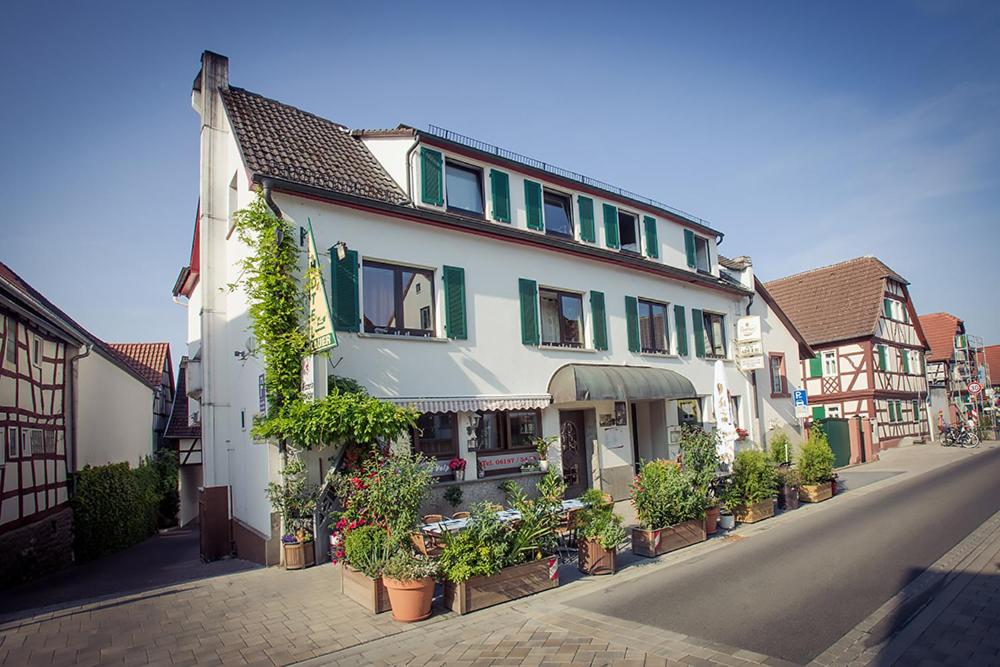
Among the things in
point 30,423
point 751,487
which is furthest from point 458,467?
point 30,423

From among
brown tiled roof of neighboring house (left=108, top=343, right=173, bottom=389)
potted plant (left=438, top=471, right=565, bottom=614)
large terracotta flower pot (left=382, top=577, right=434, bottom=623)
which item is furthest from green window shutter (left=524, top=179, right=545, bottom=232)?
brown tiled roof of neighboring house (left=108, top=343, right=173, bottom=389)

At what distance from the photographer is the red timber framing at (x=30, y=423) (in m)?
12.0

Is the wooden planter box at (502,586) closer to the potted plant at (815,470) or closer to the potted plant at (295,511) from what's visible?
the potted plant at (295,511)

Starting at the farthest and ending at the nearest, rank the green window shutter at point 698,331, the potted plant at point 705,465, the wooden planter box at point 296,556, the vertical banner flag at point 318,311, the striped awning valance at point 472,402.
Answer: the green window shutter at point 698,331 < the striped awning valance at point 472,402 < the potted plant at point 705,465 < the wooden planter box at point 296,556 < the vertical banner flag at point 318,311

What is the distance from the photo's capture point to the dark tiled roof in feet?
38.4

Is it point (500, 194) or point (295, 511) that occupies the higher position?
point (500, 194)

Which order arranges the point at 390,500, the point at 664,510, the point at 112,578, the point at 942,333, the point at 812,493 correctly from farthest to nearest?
the point at 942,333, the point at 812,493, the point at 112,578, the point at 664,510, the point at 390,500

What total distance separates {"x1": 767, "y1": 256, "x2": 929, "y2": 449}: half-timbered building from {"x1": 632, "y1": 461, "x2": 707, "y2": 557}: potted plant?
2286 cm

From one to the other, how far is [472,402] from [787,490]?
26.2 feet

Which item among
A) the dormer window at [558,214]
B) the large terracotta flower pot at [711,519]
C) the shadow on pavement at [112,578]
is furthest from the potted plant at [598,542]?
the dormer window at [558,214]

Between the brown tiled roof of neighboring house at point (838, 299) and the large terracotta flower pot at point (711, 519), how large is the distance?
24870 mm

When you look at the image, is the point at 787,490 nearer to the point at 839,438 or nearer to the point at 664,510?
the point at 664,510

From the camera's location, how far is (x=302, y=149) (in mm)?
12875

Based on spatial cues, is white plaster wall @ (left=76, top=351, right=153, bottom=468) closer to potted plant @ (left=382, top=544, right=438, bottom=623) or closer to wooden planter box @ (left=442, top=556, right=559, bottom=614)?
potted plant @ (left=382, top=544, right=438, bottom=623)
